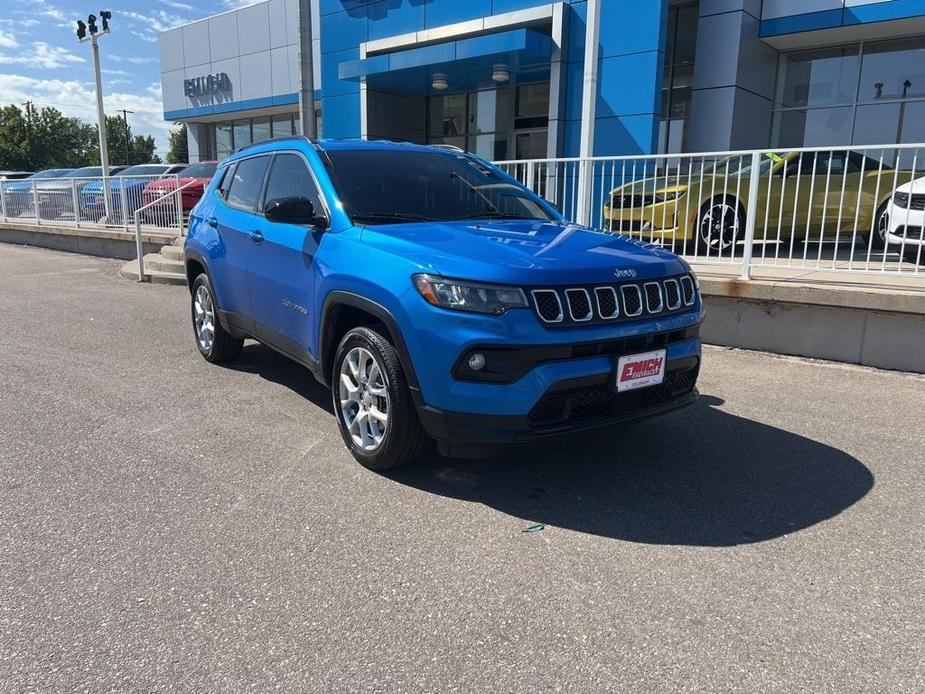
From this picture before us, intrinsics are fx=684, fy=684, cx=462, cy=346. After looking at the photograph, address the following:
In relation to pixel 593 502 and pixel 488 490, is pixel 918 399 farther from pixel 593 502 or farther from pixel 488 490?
pixel 488 490

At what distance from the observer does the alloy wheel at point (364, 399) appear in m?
3.64

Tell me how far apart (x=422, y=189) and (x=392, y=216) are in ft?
1.42

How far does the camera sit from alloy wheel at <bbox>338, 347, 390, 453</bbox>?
11.9 ft

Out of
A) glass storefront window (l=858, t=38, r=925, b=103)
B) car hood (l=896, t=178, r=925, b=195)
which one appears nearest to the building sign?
glass storefront window (l=858, t=38, r=925, b=103)

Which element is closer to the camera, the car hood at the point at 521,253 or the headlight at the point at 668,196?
the car hood at the point at 521,253

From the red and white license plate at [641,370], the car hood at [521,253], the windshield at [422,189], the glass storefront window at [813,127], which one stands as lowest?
the red and white license plate at [641,370]

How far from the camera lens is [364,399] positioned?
3764 mm

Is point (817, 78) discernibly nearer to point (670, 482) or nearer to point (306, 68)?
point (306, 68)

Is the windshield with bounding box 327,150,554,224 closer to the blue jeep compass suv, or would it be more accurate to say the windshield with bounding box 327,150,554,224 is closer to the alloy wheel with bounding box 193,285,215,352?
the blue jeep compass suv

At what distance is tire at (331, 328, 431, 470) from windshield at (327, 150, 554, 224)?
807mm

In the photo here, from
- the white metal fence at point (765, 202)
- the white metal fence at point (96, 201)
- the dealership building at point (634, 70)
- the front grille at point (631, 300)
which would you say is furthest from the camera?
the white metal fence at point (96, 201)

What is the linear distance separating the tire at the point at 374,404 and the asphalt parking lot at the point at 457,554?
0.16 meters

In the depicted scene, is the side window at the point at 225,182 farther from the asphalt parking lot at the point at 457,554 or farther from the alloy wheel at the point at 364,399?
the alloy wheel at the point at 364,399

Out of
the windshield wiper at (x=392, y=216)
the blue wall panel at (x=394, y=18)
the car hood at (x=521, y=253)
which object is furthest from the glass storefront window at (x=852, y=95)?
the windshield wiper at (x=392, y=216)
